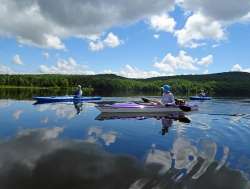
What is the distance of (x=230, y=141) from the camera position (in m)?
18.4

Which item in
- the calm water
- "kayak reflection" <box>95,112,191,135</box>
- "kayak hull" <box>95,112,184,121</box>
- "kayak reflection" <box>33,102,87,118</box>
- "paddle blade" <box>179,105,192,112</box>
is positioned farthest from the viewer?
"paddle blade" <box>179,105,192,112</box>

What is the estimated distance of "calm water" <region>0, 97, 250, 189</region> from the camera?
1077 cm

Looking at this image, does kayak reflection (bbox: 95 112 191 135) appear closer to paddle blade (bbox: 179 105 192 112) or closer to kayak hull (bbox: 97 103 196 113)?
kayak hull (bbox: 97 103 196 113)

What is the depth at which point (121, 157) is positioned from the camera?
45.5 ft

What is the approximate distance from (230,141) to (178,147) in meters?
3.87

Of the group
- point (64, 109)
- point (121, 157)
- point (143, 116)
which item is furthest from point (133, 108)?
point (121, 157)

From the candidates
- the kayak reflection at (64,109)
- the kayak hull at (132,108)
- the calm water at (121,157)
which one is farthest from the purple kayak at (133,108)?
the calm water at (121,157)

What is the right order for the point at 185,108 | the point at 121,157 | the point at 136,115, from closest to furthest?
1. the point at 121,157
2. the point at 136,115
3. the point at 185,108

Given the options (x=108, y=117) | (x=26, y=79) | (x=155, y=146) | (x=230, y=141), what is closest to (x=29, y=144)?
(x=155, y=146)

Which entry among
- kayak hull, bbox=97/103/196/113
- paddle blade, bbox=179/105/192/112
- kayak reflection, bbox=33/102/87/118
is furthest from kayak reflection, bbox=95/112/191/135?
kayak reflection, bbox=33/102/87/118

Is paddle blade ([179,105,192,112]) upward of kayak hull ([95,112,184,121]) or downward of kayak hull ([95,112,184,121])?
upward

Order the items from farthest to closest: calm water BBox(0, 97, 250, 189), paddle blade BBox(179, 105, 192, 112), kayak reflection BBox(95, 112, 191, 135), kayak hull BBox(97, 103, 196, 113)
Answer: paddle blade BBox(179, 105, 192, 112), kayak hull BBox(97, 103, 196, 113), kayak reflection BBox(95, 112, 191, 135), calm water BBox(0, 97, 250, 189)

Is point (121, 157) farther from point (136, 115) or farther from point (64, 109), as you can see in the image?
point (64, 109)

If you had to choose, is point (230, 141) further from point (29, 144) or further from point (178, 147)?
point (29, 144)
